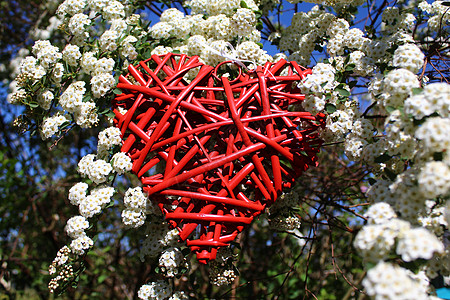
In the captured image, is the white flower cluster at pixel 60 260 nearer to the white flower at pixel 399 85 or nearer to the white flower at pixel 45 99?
the white flower at pixel 45 99

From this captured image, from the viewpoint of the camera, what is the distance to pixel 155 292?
3.54ft

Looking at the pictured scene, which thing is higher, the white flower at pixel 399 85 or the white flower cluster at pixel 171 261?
the white flower at pixel 399 85

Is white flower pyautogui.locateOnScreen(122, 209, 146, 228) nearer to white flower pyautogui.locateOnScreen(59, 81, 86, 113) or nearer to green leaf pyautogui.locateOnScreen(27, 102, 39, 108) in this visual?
white flower pyautogui.locateOnScreen(59, 81, 86, 113)

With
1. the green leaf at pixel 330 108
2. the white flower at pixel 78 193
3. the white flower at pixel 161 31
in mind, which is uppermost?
the white flower at pixel 161 31

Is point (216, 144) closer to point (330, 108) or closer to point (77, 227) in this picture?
point (330, 108)

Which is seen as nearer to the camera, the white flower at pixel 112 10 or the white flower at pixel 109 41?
the white flower at pixel 109 41

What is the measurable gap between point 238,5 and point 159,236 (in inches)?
37.4

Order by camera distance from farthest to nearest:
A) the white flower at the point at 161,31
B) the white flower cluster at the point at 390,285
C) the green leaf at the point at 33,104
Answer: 1. the white flower at the point at 161,31
2. the green leaf at the point at 33,104
3. the white flower cluster at the point at 390,285

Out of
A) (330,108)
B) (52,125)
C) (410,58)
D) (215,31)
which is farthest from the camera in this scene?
(215,31)

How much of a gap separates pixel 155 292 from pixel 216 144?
516 mm

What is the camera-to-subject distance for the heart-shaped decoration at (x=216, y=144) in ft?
2.93

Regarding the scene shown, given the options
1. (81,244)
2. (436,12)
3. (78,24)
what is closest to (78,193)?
(81,244)

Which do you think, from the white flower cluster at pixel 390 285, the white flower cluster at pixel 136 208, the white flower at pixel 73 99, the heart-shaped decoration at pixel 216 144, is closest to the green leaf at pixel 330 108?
the heart-shaped decoration at pixel 216 144

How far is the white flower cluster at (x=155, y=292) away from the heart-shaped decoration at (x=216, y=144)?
0.86ft
